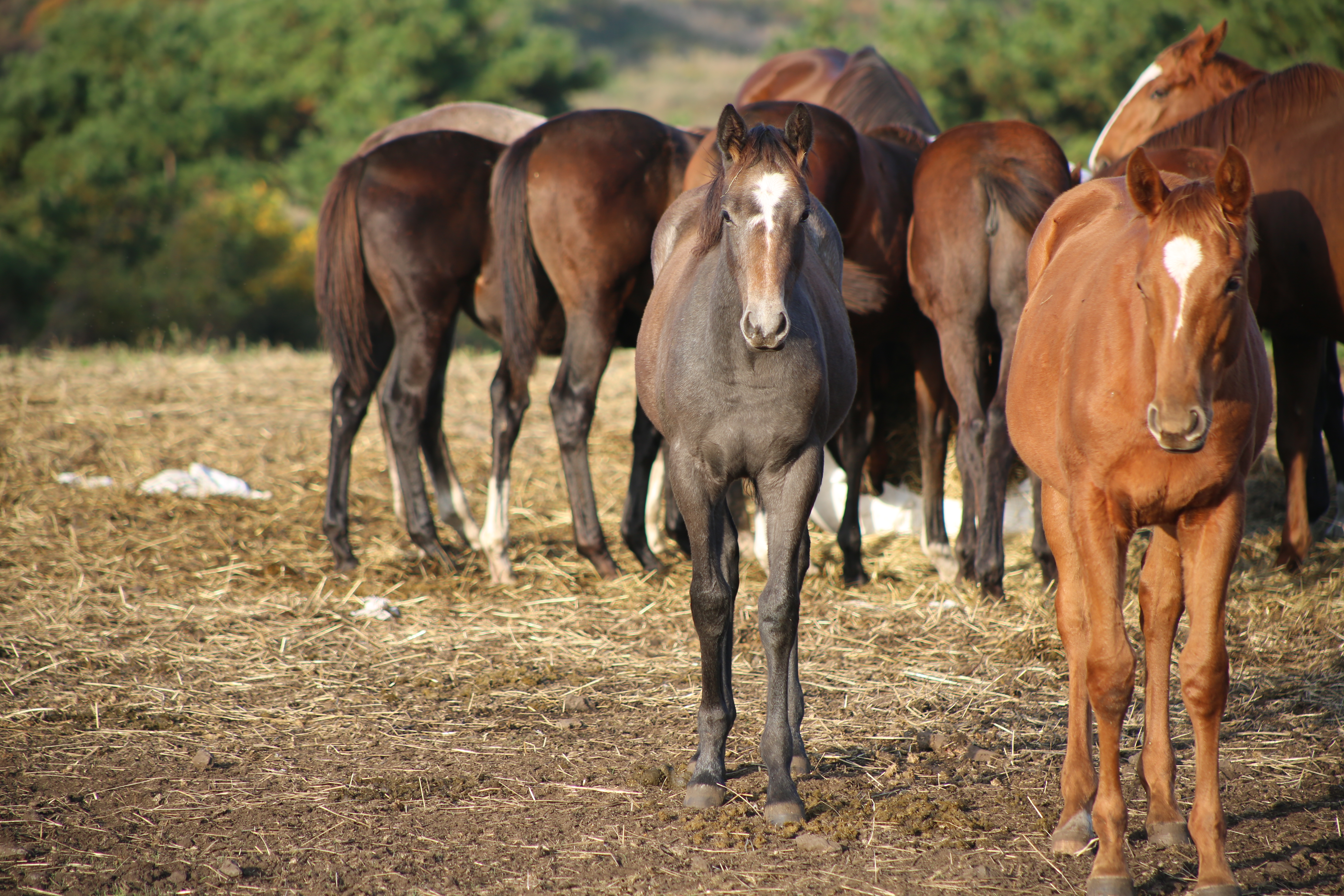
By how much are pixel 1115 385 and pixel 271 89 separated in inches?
828

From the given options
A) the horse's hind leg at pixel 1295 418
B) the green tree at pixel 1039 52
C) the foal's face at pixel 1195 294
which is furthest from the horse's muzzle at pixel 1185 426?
the green tree at pixel 1039 52

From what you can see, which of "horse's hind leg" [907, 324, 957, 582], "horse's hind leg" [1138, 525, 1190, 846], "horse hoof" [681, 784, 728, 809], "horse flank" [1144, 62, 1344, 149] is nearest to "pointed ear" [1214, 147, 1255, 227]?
"horse's hind leg" [1138, 525, 1190, 846]

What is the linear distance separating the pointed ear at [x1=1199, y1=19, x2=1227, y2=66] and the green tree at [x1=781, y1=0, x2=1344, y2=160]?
551 centimetres

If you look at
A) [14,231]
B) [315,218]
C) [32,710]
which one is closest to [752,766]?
[32,710]

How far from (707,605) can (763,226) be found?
44.5 inches

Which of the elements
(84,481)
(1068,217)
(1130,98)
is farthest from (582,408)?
(1130,98)

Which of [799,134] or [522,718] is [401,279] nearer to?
[522,718]

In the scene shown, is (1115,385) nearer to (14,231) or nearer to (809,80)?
(809,80)

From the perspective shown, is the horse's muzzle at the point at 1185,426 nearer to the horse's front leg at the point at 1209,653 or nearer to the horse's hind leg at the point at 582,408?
the horse's front leg at the point at 1209,653

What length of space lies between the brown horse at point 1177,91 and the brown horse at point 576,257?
269 centimetres

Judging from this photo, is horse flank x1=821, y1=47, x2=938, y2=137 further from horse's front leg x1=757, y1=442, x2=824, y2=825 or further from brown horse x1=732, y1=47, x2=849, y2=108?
horse's front leg x1=757, y1=442, x2=824, y2=825

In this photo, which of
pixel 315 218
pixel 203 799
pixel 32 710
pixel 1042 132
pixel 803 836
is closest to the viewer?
pixel 803 836

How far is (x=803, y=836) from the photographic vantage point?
9.55ft

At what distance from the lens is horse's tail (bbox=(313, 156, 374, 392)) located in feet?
19.3
